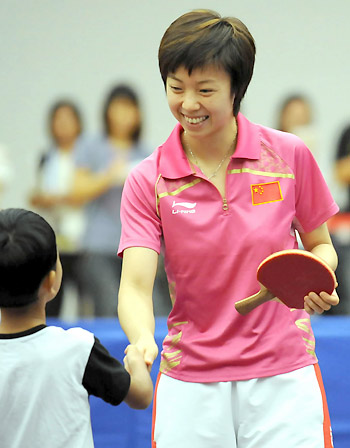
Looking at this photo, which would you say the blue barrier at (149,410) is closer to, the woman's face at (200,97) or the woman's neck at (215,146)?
the woman's neck at (215,146)

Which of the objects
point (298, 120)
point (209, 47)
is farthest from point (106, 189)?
point (209, 47)

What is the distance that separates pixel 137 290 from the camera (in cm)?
229

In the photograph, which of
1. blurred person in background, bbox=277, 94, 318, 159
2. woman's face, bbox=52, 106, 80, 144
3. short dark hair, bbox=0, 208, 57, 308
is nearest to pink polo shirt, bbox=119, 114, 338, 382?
short dark hair, bbox=0, 208, 57, 308

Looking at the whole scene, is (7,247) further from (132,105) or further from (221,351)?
(132,105)

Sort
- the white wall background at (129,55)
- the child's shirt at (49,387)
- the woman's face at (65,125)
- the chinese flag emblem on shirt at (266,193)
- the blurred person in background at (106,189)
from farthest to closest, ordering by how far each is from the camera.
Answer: the white wall background at (129,55) < the woman's face at (65,125) < the blurred person in background at (106,189) < the chinese flag emblem on shirt at (266,193) < the child's shirt at (49,387)

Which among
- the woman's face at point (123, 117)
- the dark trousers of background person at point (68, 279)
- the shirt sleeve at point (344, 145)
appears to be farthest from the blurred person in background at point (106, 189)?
the shirt sleeve at point (344, 145)

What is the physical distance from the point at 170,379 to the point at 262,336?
0.26 metres

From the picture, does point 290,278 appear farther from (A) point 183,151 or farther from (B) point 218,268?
(A) point 183,151

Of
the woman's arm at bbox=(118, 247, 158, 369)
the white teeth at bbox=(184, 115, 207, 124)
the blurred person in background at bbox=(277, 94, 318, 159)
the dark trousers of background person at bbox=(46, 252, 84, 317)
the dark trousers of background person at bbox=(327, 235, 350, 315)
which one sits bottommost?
the dark trousers of background person at bbox=(46, 252, 84, 317)

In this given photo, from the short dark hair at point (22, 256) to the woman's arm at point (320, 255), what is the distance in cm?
62

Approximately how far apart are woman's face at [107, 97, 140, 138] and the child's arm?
281 cm

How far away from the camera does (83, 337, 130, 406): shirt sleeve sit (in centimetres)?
198

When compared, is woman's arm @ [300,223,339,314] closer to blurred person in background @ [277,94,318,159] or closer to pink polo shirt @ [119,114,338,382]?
pink polo shirt @ [119,114,338,382]

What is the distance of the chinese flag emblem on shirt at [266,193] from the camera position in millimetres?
2285
